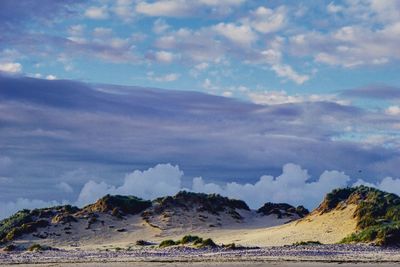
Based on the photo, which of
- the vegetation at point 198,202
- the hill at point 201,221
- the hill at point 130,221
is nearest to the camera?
the hill at point 201,221

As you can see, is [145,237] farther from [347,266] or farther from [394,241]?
[347,266]

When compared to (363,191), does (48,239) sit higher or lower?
lower

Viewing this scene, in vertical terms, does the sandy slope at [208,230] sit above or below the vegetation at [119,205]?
below

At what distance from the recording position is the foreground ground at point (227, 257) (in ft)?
122

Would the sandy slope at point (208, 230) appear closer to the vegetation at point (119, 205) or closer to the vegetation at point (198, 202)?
the vegetation at point (119, 205)

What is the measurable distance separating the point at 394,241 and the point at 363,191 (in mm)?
18216

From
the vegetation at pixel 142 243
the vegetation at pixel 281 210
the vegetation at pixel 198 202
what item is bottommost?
the vegetation at pixel 142 243

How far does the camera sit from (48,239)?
61125 mm

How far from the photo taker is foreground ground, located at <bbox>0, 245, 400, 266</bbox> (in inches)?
1463

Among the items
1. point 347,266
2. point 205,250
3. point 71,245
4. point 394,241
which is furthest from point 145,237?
point 347,266

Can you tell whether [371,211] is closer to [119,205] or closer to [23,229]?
[119,205]

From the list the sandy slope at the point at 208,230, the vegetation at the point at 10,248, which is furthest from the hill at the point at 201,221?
the vegetation at the point at 10,248

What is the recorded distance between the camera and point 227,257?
39781 millimetres

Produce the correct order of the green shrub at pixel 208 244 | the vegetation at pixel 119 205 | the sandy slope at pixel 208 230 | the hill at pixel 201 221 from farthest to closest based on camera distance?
the vegetation at pixel 119 205, the sandy slope at pixel 208 230, the hill at pixel 201 221, the green shrub at pixel 208 244
